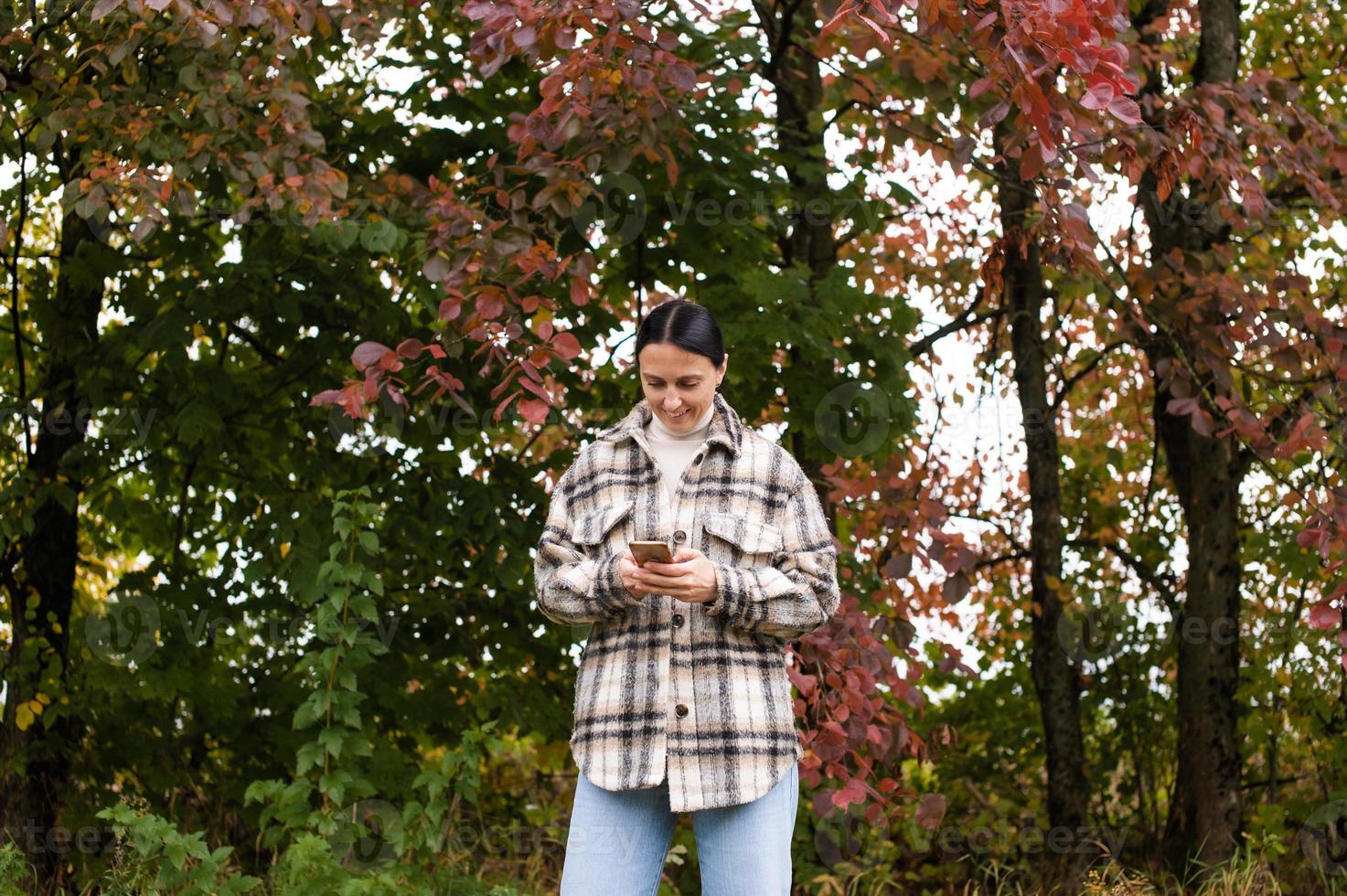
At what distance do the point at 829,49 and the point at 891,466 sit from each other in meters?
1.72

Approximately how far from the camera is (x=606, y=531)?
8.30ft

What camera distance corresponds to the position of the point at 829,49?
16.8ft

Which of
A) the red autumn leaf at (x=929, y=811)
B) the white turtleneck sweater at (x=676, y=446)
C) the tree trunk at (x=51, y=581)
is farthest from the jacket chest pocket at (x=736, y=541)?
the tree trunk at (x=51, y=581)

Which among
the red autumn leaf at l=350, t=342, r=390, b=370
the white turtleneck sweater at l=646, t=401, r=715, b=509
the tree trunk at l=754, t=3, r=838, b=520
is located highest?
the tree trunk at l=754, t=3, r=838, b=520

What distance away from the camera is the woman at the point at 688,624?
239 cm

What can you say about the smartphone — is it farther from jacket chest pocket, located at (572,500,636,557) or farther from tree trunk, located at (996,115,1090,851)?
tree trunk, located at (996,115,1090,851)

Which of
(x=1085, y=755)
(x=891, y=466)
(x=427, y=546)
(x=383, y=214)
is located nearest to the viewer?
(x=891, y=466)

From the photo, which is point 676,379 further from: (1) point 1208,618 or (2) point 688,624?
(1) point 1208,618

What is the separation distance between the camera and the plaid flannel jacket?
2.39 m

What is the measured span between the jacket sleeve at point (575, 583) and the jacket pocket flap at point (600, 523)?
26 mm

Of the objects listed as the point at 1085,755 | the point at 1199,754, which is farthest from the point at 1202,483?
the point at 1085,755

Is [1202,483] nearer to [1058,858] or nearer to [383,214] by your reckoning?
[1058,858]

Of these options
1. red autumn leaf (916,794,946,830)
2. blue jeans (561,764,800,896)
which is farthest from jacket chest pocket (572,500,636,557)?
red autumn leaf (916,794,946,830)

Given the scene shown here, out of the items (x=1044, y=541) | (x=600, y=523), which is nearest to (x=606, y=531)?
(x=600, y=523)
